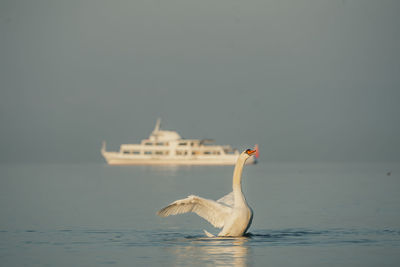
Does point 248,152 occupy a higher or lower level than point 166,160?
lower

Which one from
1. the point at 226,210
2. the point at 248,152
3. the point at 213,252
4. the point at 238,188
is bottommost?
the point at 213,252

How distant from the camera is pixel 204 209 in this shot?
2288cm

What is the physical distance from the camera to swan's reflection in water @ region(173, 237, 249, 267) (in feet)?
59.2

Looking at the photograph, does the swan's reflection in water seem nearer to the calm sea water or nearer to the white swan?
the calm sea water

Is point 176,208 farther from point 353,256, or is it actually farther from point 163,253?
point 353,256

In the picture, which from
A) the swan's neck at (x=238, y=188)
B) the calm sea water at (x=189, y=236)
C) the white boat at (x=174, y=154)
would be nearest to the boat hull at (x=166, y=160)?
the white boat at (x=174, y=154)

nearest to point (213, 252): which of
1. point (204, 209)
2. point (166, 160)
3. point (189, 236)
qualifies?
point (204, 209)

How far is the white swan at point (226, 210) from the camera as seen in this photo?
875 inches

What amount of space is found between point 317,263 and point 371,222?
35.4 ft

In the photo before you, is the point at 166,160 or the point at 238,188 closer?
the point at 238,188

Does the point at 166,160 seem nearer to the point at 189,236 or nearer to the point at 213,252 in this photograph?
the point at 189,236

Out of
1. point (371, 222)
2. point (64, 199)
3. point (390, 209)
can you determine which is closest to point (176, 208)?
point (371, 222)

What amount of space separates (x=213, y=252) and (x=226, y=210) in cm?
312

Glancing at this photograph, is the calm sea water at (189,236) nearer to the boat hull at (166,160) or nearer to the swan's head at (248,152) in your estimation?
the swan's head at (248,152)
